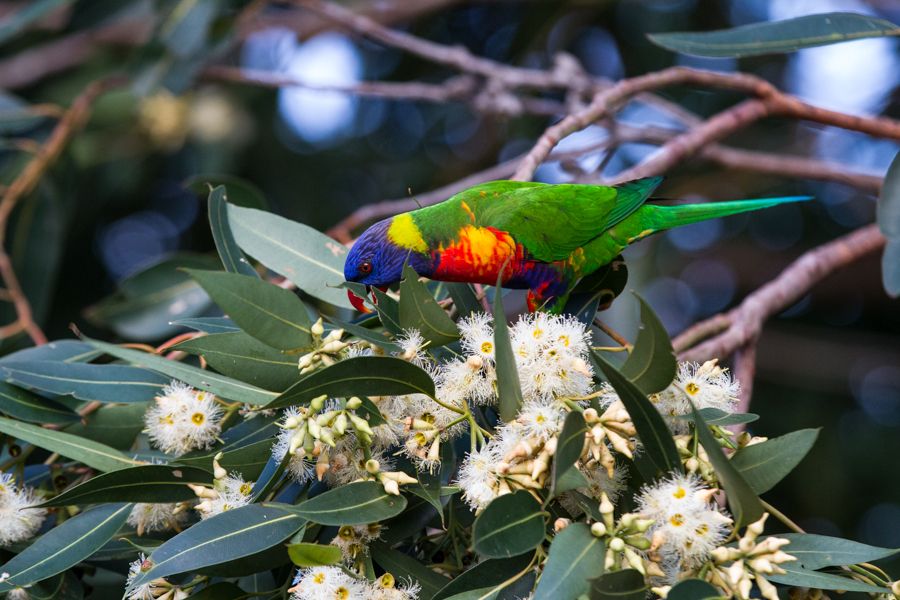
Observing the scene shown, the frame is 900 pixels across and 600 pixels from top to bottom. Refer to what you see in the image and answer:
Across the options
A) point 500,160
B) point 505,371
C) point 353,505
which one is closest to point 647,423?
point 505,371

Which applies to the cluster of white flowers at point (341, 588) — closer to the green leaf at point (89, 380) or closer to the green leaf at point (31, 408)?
the green leaf at point (89, 380)

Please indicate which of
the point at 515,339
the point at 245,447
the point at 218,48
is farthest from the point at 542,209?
the point at 218,48

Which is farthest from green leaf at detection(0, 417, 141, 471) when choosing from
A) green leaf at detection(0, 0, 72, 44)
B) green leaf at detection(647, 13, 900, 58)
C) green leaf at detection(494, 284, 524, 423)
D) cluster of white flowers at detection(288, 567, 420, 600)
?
green leaf at detection(0, 0, 72, 44)

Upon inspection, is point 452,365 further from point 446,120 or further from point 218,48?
point 446,120

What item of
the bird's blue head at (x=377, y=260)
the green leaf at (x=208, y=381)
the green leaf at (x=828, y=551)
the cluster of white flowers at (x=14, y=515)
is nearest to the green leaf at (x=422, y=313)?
the green leaf at (x=208, y=381)

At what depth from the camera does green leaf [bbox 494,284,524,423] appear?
1.10 meters

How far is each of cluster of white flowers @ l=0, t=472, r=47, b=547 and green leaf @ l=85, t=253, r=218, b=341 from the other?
3.24ft

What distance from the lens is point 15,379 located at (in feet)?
4.89

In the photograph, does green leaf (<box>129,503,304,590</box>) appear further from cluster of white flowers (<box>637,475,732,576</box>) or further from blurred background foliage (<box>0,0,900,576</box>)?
blurred background foliage (<box>0,0,900,576</box>)

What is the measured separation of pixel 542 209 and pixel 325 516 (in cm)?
105

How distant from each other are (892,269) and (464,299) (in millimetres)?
793

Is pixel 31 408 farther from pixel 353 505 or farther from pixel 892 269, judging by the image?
pixel 892 269

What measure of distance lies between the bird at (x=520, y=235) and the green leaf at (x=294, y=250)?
5 centimetres

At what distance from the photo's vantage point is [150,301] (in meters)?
2.41
